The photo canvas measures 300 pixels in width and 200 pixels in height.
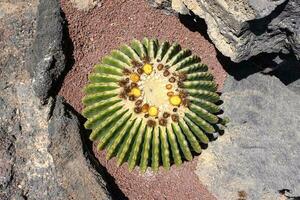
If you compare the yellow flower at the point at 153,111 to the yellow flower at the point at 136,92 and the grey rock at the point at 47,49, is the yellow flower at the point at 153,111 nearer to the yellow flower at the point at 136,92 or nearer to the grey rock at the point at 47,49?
the yellow flower at the point at 136,92

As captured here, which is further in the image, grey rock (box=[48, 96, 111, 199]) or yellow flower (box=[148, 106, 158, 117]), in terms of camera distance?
grey rock (box=[48, 96, 111, 199])

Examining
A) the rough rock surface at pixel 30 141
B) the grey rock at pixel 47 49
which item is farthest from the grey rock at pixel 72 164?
the grey rock at pixel 47 49

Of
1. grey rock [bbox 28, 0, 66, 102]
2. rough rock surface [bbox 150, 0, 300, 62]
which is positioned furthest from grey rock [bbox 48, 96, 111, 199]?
rough rock surface [bbox 150, 0, 300, 62]

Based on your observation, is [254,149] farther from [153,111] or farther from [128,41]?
[128,41]

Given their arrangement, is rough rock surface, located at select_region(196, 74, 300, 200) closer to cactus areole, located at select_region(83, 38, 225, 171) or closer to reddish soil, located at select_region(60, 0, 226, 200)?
reddish soil, located at select_region(60, 0, 226, 200)

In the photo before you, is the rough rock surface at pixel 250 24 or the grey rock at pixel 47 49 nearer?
the rough rock surface at pixel 250 24

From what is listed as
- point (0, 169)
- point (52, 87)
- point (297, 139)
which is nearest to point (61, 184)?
point (0, 169)

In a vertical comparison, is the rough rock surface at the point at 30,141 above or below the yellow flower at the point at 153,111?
below
